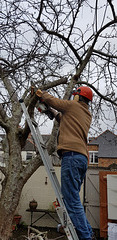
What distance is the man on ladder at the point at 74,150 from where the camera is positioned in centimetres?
200

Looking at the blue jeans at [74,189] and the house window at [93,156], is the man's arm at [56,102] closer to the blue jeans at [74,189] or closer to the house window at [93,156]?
the blue jeans at [74,189]

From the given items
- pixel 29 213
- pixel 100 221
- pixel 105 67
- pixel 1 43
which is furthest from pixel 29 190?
pixel 1 43

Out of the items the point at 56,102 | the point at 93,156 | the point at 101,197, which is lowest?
the point at 101,197

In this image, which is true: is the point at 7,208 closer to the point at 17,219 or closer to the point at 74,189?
the point at 74,189

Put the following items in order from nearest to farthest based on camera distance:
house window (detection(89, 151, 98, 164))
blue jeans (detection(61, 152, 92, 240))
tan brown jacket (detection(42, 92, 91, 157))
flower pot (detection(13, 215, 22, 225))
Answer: blue jeans (detection(61, 152, 92, 240)) < tan brown jacket (detection(42, 92, 91, 157)) < flower pot (detection(13, 215, 22, 225)) < house window (detection(89, 151, 98, 164))

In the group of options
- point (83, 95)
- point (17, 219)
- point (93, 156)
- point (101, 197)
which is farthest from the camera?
point (93, 156)

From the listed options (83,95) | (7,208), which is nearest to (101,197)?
(7,208)

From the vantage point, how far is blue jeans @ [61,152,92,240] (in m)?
1.97

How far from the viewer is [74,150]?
2.21 metres

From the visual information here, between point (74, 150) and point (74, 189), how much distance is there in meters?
0.39

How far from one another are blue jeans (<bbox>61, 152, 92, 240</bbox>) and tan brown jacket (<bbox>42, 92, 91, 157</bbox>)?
9 centimetres

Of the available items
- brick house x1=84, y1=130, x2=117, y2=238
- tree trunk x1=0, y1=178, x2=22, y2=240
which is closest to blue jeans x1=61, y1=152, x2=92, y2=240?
tree trunk x1=0, y1=178, x2=22, y2=240

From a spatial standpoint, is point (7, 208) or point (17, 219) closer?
point (7, 208)

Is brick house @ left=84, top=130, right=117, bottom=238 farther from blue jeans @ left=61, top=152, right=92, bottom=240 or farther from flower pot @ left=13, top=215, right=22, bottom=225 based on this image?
blue jeans @ left=61, top=152, right=92, bottom=240
